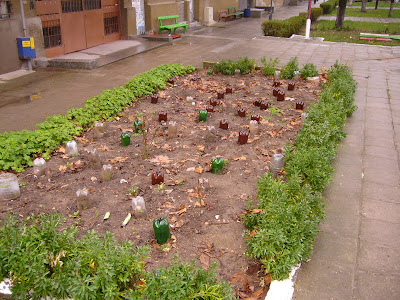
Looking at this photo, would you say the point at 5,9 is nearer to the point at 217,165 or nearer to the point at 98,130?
the point at 98,130

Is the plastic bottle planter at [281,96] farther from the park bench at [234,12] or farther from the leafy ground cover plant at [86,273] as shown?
the park bench at [234,12]

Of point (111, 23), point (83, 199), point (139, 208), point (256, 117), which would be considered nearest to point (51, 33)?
point (111, 23)

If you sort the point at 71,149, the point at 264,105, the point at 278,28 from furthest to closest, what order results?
the point at 278,28
the point at 264,105
the point at 71,149

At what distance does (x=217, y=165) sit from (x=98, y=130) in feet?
7.09

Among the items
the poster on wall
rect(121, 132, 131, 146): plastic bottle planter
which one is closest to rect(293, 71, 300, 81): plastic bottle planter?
rect(121, 132, 131, 146): plastic bottle planter

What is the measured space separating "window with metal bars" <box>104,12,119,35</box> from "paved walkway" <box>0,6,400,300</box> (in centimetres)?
220

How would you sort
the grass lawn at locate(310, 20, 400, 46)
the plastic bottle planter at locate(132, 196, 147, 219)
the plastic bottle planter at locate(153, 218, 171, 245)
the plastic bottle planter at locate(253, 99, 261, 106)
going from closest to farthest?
the plastic bottle planter at locate(153, 218, 171, 245), the plastic bottle planter at locate(132, 196, 147, 219), the plastic bottle planter at locate(253, 99, 261, 106), the grass lawn at locate(310, 20, 400, 46)

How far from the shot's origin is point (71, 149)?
534 centimetres

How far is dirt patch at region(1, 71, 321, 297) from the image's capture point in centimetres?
367

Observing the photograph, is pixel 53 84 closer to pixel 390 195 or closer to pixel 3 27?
pixel 3 27

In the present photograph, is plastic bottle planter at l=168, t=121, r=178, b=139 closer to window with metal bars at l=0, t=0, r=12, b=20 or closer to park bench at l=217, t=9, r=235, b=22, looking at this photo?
window with metal bars at l=0, t=0, r=12, b=20

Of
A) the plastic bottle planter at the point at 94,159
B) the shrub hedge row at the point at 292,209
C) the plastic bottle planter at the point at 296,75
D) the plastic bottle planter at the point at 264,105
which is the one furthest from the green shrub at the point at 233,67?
the plastic bottle planter at the point at 94,159

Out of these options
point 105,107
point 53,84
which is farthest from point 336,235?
point 53,84

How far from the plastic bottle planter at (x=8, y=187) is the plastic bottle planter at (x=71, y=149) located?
1067mm
